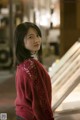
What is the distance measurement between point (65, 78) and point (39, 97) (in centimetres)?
96

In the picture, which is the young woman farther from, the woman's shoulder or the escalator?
the escalator

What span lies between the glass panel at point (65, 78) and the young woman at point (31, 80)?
0.39m

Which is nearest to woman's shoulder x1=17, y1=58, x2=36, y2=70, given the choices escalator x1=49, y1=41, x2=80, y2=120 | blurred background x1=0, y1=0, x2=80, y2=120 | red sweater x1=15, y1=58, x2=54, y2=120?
red sweater x1=15, y1=58, x2=54, y2=120

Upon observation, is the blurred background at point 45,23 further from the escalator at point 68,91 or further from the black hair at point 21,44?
the black hair at point 21,44

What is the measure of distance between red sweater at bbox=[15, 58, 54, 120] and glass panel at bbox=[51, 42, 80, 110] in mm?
397

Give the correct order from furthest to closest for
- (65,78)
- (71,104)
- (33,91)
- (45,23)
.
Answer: (45,23)
(65,78)
(71,104)
(33,91)

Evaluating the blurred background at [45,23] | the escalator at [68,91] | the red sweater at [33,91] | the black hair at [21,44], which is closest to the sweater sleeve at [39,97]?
the red sweater at [33,91]

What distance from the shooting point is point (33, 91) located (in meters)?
1.80

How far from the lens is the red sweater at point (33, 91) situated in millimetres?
1799

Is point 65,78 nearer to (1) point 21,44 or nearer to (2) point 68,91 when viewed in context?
(2) point 68,91

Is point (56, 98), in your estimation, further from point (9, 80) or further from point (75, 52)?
point (9, 80)

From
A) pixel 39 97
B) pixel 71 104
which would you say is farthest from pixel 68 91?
pixel 39 97

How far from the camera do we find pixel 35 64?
184 cm

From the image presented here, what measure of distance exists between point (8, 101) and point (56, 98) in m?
2.36
